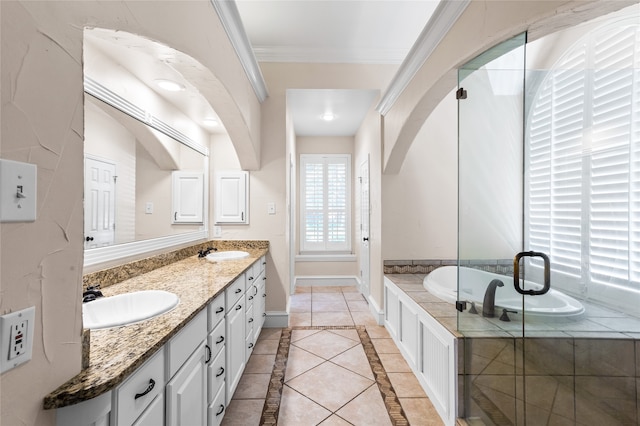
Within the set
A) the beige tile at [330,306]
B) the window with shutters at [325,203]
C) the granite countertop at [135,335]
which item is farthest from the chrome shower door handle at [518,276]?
the window with shutters at [325,203]

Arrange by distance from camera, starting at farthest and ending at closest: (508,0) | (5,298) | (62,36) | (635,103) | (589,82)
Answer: (589,82) < (635,103) < (508,0) < (62,36) < (5,298)

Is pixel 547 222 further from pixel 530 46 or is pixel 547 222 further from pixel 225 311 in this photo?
pixel 225 311

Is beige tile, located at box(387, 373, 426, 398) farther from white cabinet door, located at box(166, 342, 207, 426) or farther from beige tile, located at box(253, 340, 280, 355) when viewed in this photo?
white cabinet door, located at box(166, 342, 207, 426)

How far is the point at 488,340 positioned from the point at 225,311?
4.99ft

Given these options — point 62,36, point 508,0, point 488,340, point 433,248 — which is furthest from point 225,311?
point 433,248

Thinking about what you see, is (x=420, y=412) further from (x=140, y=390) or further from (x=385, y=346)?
(x=140, y=390)

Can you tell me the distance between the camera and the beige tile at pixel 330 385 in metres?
1.93

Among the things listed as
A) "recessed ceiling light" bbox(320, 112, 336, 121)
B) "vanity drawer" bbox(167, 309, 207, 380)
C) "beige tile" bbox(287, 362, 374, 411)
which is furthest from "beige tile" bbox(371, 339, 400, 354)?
"recessed ceiling light" bbox(320, 112, 336, 121)

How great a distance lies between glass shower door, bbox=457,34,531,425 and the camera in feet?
5.03

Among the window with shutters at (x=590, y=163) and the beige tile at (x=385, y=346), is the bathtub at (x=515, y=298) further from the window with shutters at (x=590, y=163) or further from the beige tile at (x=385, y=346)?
the beige tile at (x=385, y=346)

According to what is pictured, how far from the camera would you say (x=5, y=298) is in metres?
0.54

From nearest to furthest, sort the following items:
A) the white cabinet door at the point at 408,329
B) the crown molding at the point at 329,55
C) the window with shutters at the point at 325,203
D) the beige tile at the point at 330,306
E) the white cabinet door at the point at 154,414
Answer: the white cabinet door at the point at 154,414
the white cabinet door at the point at 408,329
the crown molding at the point at 329,55
the beige tile at the point at 330,306
the window with shutters at the point at 325,203

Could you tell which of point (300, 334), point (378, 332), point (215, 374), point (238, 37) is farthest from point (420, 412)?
point (238, 37)

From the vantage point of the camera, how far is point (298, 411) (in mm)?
1804
